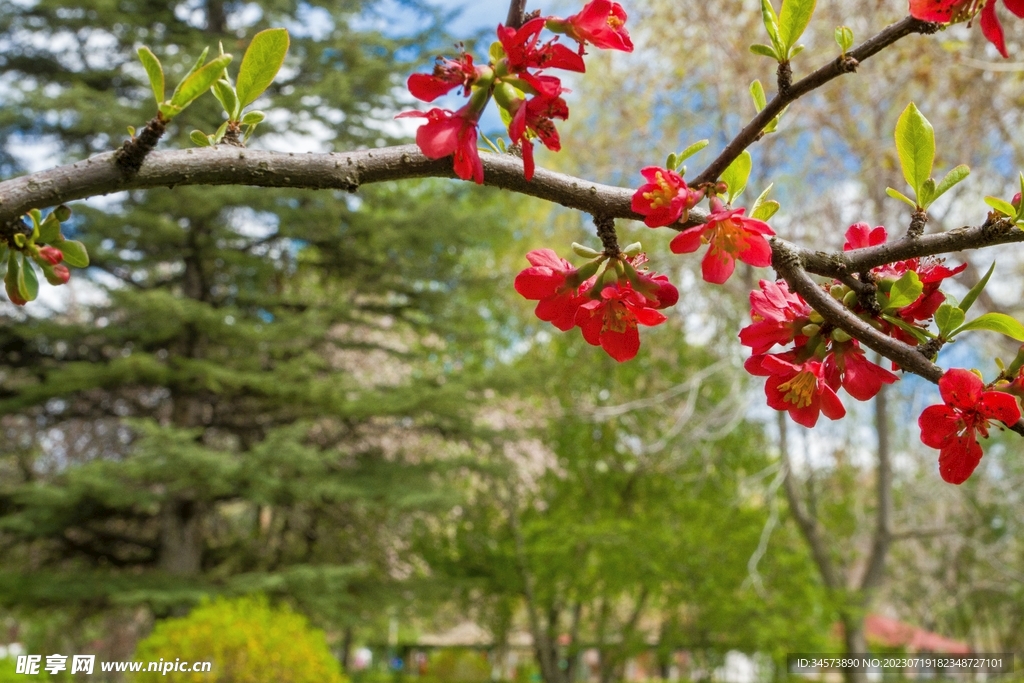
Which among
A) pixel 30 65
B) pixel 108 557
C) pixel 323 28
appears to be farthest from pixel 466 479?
pixel 30 65

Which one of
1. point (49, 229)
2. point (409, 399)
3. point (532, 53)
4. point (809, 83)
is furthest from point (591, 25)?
point (409, 399)

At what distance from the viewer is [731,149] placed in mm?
577

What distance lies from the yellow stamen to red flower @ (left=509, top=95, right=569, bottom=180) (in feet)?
0.94

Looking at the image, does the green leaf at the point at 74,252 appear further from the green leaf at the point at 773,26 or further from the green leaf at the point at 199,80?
the green leaf at the point at 773,26

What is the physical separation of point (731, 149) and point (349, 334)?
839 centimetres

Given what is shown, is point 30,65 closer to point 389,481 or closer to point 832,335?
point 389,481

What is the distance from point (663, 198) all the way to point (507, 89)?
5.4 inches

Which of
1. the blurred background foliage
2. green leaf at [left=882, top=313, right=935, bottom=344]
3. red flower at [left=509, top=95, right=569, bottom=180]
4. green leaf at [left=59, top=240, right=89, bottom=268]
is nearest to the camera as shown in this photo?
red flower at [left=509, top=95, right=569, bottom=180]

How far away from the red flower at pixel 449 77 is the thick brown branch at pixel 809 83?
19 centimetres

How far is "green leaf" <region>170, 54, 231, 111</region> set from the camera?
61 cm

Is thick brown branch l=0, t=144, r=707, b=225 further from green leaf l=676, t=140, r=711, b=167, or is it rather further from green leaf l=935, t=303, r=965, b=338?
green leaf l=935, t=303, r=965, b=338

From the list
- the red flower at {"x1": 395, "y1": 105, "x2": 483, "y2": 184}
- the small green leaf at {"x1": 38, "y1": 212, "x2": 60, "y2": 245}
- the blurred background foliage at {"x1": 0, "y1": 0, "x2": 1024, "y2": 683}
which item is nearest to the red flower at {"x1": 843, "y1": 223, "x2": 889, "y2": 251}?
the red flower at {"x1": 395, "y1": 105, "x2": 483, "y2": 184}

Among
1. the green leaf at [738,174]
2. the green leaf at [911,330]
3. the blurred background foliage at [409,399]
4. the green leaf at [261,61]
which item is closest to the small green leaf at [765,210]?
the green leaf at [738,174]

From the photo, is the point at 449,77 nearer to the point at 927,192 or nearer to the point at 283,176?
the point at 283,176
